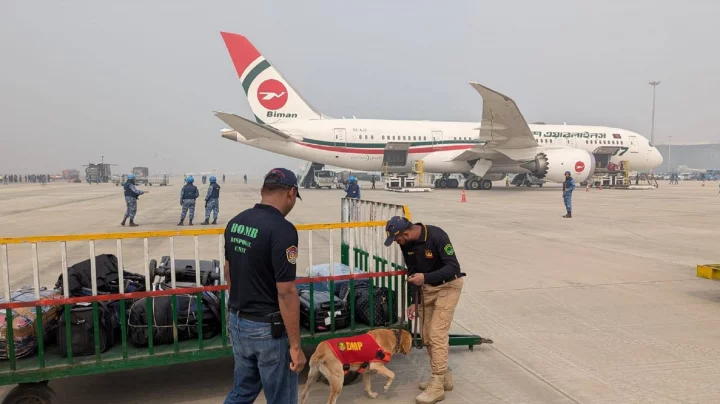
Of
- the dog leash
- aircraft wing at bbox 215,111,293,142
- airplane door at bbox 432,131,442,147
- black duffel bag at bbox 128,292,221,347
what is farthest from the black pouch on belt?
airplane door at bbox 432,131,442,147

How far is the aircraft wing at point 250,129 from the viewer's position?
23750 millimetres

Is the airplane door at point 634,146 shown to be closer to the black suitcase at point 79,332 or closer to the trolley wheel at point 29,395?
the black suitcase at point 79,332

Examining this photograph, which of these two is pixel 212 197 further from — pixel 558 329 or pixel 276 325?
pixel 276 325

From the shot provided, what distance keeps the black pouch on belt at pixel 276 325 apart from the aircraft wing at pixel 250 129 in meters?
22.0

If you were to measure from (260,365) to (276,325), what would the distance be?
0.26 meters

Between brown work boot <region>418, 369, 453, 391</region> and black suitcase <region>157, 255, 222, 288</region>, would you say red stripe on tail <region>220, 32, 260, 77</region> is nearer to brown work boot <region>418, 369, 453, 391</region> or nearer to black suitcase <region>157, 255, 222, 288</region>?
black suitcase <region>157, 255, 222, 288</region>

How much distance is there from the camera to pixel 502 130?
26.7 metres

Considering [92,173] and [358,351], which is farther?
[92,173]

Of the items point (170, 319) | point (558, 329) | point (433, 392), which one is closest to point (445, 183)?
point (558, 329)

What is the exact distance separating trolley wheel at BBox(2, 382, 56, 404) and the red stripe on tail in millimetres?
27280

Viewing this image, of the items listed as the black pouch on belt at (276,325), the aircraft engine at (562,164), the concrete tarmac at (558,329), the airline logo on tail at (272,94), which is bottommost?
the concrete tarmac at (558,329)

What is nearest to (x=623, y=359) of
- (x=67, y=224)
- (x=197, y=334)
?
(x=197, y=334)

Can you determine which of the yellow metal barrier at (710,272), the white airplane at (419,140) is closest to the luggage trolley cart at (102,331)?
the yellow metal barrier at (710,272)

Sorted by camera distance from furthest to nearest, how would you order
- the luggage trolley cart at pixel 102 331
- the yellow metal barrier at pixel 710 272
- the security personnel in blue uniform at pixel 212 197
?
the security personnel in blue uniform at pixel 212 197 < the yellow metal barrier at pixel 710 272 < the luggage trolley cart at pixel 102 331
